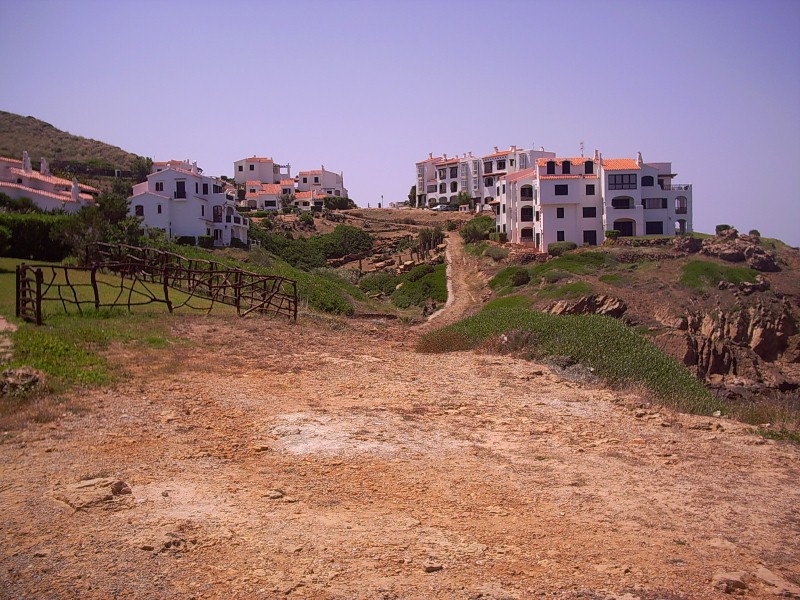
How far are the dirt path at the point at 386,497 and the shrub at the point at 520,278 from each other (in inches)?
1689

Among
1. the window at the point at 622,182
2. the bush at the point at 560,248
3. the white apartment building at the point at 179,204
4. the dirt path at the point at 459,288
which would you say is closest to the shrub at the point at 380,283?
the dirt path at the point at 459,288

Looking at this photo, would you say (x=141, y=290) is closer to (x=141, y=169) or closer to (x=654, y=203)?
(x=654, y=203)

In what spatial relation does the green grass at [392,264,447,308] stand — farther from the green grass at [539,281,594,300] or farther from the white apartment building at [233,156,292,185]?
the white apartment building at [233,156,292,185]

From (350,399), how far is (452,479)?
5011 mm

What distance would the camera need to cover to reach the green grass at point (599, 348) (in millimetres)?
16375

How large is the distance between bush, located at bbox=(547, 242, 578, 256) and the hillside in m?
76.1

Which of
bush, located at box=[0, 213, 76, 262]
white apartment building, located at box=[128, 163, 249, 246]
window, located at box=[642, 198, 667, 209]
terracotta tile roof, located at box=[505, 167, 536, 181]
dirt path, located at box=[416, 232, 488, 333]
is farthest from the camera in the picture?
terracotta tile roof, located at box=[505, 167, 536, 181]

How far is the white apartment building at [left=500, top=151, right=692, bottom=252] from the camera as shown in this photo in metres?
68.1

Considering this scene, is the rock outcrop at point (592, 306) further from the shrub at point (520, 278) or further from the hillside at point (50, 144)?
the hillside at point (50, 144)

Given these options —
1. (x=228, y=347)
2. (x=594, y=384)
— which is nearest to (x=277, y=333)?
(x=228, y=347)

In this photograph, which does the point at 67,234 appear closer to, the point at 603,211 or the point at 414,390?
the point at 414,390

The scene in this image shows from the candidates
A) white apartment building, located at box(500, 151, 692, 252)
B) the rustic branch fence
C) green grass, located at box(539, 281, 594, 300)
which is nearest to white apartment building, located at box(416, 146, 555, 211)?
white apartment building, located at box(500, 151, 692, 252)

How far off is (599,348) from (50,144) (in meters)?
125

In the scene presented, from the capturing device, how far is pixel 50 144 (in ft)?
409
